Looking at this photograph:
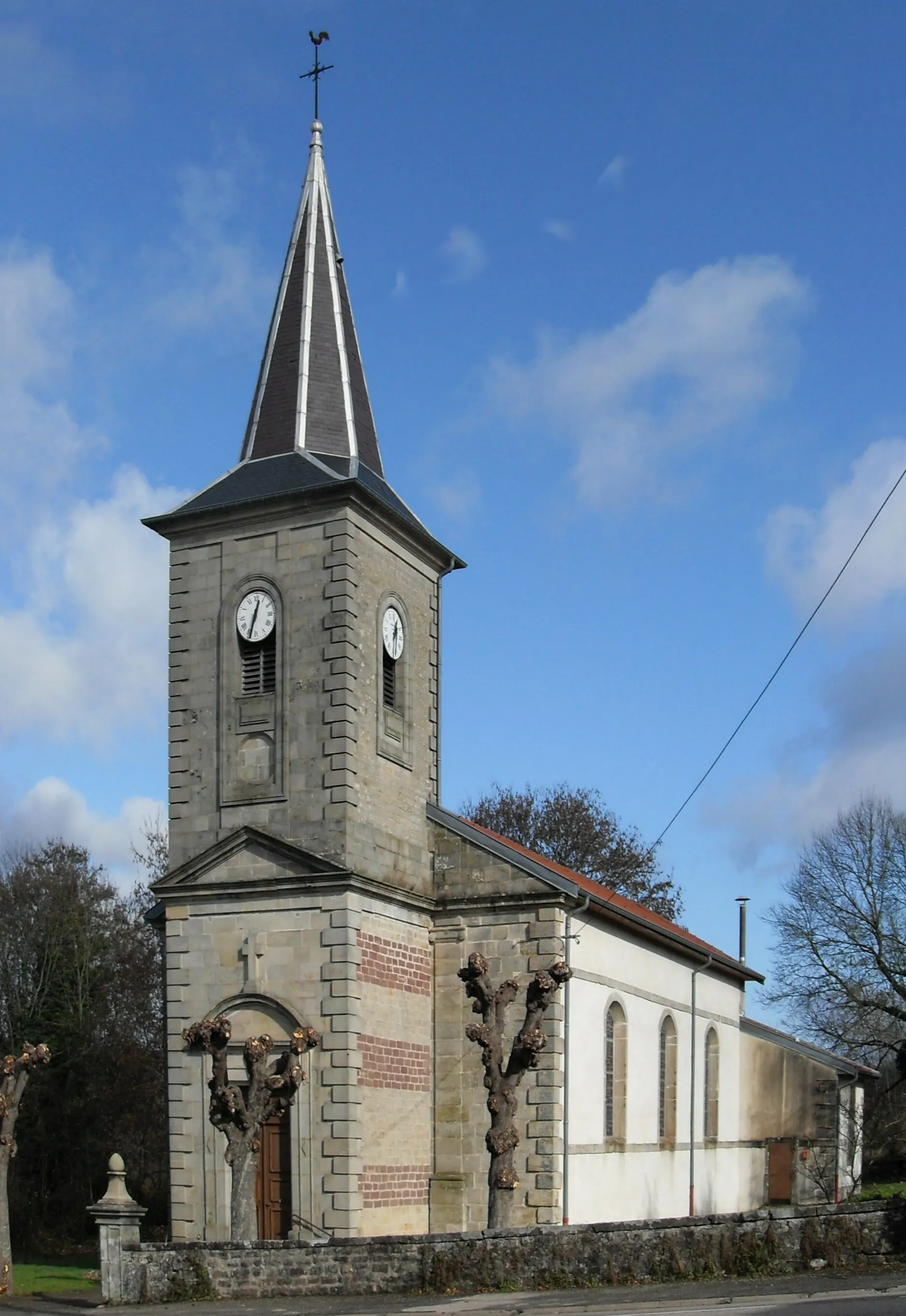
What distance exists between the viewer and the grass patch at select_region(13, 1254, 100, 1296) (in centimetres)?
2322

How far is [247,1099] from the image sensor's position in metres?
22.7

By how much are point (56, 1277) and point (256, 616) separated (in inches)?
481

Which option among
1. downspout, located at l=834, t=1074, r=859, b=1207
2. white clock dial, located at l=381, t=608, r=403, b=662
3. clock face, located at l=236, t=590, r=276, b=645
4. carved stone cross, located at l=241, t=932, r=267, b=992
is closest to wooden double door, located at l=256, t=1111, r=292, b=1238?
carved stone cross, located at l=241, t=932, r=267, b=992

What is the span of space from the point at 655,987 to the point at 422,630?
936 cm

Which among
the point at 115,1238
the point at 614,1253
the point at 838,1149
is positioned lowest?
the point at 838,1149

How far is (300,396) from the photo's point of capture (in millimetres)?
27375

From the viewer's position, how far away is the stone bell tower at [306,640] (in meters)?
24.6

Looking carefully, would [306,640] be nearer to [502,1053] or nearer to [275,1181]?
[502,1053]

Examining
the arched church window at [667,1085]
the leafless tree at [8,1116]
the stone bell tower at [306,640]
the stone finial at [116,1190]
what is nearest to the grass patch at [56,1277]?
the leafless tree at [8,1116]

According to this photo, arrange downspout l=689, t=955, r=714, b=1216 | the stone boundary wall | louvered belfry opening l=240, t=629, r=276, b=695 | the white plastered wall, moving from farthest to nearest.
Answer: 1. downspout l=689, t=955, r=714, b=1216
2. the white plastered wall
3. louvered belfry opening l=240, t=629, r=276, b=695
4. the stone boundary wall

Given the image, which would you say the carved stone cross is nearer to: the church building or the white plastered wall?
the church building

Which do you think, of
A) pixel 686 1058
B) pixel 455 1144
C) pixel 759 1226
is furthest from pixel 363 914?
pixel 686 1058

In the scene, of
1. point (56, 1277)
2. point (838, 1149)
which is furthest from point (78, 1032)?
point (838, 1149)

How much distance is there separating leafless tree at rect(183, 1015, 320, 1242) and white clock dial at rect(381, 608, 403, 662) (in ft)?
23.3
